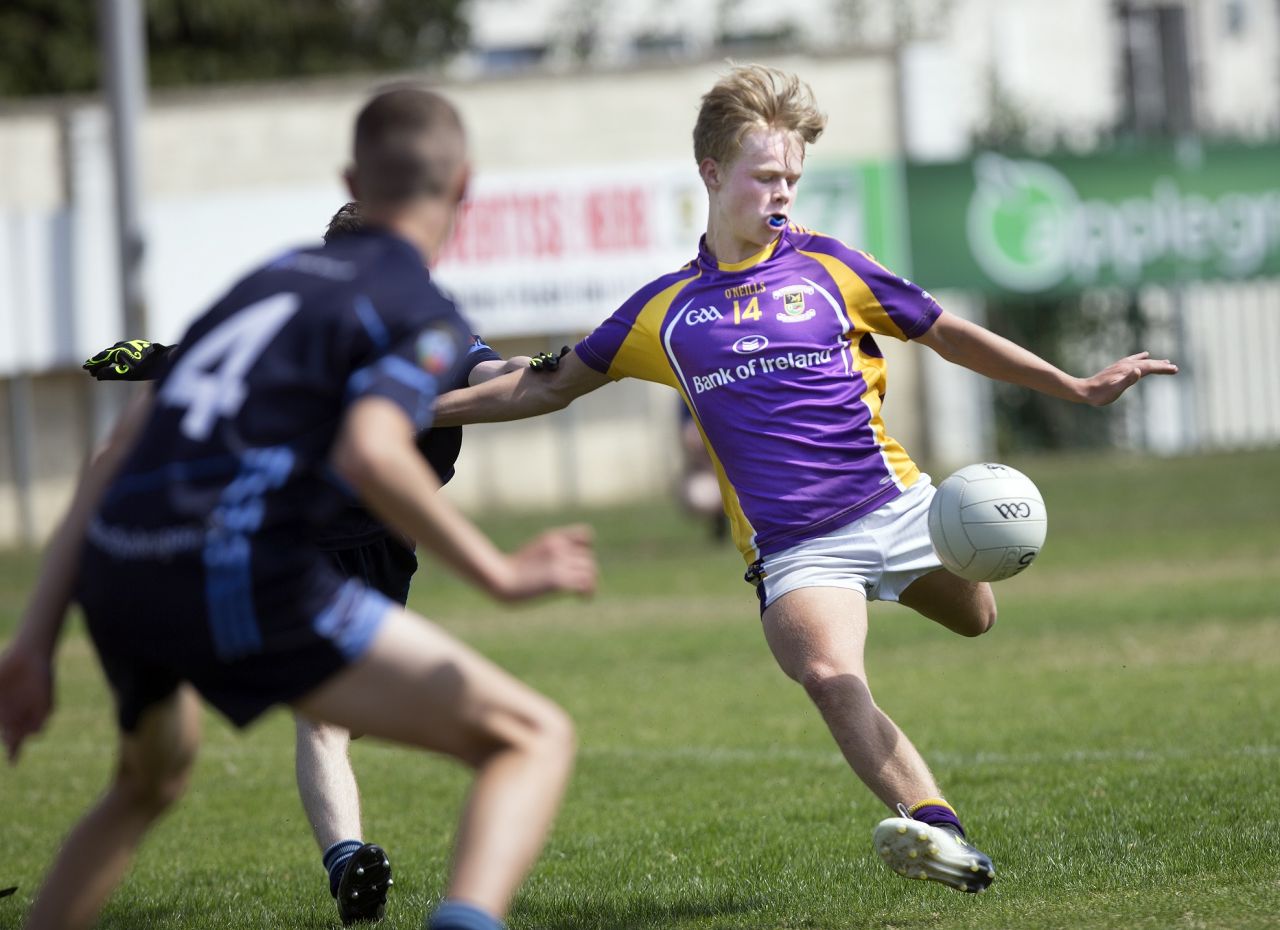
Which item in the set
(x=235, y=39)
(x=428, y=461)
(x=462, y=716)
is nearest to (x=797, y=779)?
(x=428, y=461)

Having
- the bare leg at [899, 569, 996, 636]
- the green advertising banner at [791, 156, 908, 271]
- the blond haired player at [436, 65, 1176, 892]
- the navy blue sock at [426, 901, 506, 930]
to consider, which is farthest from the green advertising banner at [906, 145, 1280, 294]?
the navy blue sock at [426, 901, 506, 930]

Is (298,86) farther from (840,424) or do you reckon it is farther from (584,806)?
(840,424)

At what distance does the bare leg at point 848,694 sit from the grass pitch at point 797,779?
0.41m

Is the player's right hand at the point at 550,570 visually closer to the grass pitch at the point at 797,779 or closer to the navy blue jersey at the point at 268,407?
the navy blue jersey at the point at 268,407

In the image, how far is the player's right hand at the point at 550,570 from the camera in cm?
344

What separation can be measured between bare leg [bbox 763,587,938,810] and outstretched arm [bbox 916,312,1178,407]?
890mm

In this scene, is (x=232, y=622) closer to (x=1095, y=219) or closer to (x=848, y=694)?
(x=848, y=694)

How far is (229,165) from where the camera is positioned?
24.3m

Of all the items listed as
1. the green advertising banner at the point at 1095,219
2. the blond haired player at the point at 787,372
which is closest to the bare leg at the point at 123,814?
the blond haired player at the point at 787,372

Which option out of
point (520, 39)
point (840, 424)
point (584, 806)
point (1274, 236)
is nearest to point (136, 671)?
point (840, 424)

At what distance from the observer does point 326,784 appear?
5609 millimetres

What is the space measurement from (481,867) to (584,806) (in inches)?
154

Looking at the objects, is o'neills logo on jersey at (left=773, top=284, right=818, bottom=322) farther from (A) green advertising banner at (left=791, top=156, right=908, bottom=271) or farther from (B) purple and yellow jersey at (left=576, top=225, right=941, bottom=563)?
(A) green advertising banner at (left=791, top=156, right=908, bottom=271)

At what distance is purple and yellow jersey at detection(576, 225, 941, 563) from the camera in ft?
17.5
